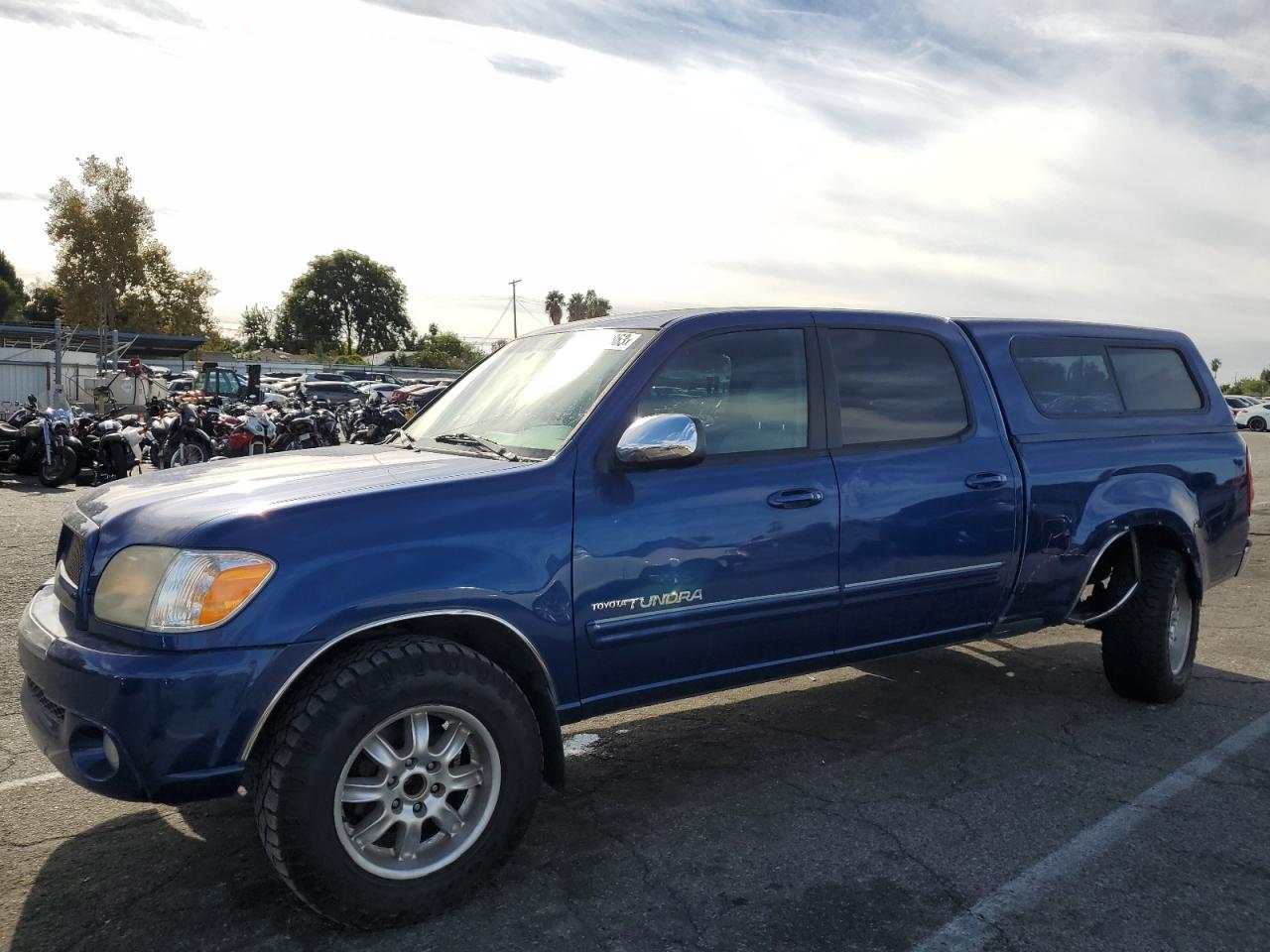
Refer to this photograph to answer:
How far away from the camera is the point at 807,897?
9.96ft

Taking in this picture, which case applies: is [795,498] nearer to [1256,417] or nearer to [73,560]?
[73,560]

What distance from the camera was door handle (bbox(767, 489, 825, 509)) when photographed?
11.8 feet

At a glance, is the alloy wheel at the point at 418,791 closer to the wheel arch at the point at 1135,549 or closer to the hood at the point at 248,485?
the hood at the point at 248,485

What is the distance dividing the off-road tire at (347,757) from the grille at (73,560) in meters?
0.82

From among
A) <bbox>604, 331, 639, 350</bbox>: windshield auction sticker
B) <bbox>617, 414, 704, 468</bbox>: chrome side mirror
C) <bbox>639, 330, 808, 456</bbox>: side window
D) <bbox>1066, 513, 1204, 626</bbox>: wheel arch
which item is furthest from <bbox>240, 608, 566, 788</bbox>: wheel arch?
<bbox>1066, 513, 1204, 626</bbox>: wheel arch

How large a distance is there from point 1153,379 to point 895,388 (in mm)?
1847

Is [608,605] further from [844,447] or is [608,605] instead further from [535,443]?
[844,447]

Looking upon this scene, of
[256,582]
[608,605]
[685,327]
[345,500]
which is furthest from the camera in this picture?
[685,327]

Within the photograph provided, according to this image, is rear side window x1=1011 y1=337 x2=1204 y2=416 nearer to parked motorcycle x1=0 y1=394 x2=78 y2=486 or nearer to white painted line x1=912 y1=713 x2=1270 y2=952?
white painted line x1=912 y1=713 x2=1270 y2=952

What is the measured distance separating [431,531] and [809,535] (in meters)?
1.43

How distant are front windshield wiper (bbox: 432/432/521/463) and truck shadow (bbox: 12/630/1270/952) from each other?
1.32 meters

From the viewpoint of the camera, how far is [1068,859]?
10.9 feet

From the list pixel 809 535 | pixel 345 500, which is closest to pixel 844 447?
pixel 809 535

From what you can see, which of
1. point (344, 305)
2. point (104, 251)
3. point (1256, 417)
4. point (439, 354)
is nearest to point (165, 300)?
point (104, 251)
